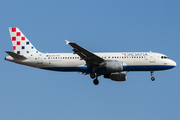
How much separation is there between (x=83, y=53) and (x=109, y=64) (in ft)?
12.5

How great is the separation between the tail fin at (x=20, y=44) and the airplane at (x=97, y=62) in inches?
36.6

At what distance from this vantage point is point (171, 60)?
45.3 m

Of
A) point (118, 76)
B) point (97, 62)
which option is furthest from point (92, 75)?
point (118, 76)

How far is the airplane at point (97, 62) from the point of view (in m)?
42.9

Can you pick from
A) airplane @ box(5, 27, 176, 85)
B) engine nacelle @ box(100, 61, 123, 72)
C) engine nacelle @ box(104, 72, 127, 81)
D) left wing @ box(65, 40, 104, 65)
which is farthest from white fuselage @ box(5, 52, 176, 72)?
engine nacelle @ box(104, 72, 127, 81)

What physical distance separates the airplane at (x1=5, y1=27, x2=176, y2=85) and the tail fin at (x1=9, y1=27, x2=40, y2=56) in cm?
93

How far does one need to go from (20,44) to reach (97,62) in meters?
13.0

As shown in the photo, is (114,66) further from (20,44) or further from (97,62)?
(20,44)

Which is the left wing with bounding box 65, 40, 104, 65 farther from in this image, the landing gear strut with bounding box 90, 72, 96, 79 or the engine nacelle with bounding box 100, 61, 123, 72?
the landing gear strut with bounding box 90, 72, 96, 79

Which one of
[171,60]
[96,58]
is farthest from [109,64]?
[171,60]

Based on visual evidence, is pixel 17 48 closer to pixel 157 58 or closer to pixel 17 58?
pixel 17 58

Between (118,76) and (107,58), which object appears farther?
(118,76)

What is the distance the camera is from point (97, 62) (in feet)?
142

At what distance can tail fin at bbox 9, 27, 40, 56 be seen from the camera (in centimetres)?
4769
